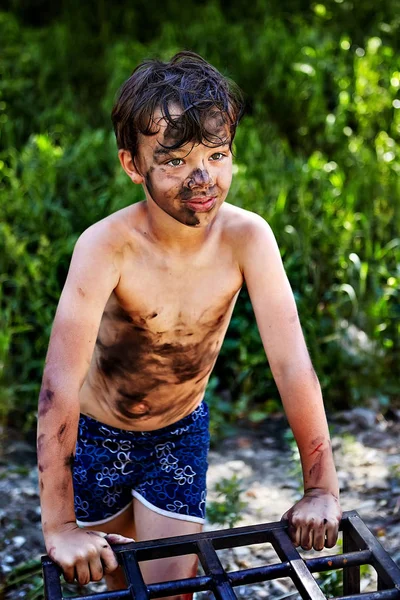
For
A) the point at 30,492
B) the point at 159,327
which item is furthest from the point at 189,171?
the point at 30,492

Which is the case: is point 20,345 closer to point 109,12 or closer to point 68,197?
point 68,197

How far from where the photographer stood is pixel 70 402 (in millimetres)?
1901

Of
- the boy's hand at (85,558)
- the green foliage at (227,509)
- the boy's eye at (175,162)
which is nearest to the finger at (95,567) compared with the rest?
the boy's hand at (85,558)

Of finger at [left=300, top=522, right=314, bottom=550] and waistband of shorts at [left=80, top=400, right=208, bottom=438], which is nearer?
finger at [left=300, top=522, right=314, bottom=550]

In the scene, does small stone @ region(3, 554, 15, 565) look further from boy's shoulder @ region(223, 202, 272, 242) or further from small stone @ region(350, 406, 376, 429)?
small stone @ region(350, 406, 376, 429)

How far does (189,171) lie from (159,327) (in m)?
0.42

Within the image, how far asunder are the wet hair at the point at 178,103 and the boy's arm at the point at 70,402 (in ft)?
0.87

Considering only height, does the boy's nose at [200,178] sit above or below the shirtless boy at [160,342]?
above

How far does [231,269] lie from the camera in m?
2.13

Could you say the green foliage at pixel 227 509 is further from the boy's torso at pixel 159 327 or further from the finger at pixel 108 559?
the finger at pixel 108 559

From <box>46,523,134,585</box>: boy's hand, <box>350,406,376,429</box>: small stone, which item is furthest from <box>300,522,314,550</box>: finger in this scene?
<box>350,406,376,429</box>: small stone

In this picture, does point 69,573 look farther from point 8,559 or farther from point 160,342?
point 8,559

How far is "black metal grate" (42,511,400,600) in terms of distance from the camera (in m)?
1.57

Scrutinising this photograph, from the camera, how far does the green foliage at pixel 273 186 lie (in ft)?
12.6
